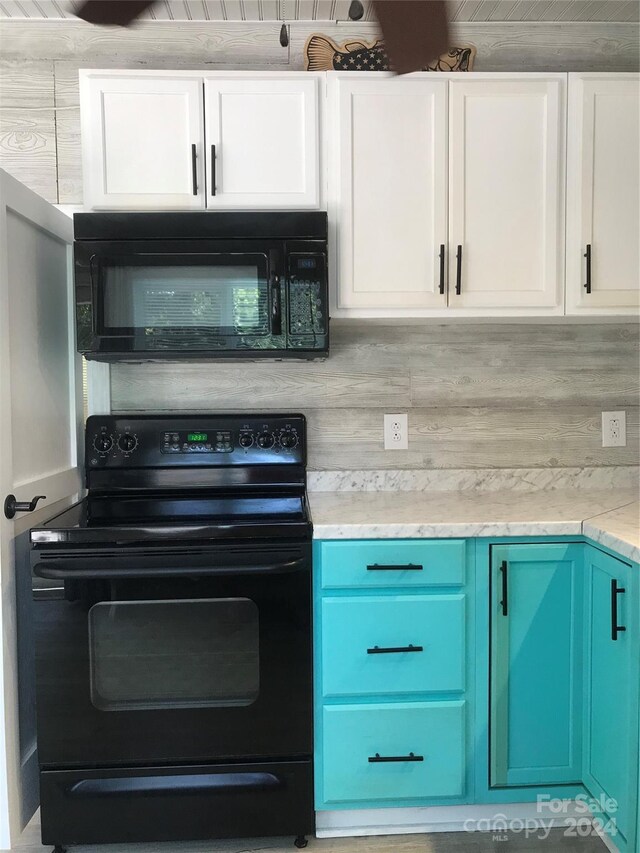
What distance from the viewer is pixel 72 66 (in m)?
2.00

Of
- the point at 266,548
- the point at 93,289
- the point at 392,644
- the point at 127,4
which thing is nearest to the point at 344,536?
the point at 266,548

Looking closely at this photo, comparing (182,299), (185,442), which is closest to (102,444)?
(185,442)

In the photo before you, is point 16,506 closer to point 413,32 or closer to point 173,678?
point 173,678

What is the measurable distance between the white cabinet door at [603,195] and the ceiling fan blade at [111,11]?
1.59m

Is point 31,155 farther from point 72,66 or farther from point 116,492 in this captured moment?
point 116,492

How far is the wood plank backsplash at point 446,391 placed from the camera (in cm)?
207

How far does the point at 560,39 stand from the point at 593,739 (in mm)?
2132

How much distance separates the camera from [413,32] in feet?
1.70

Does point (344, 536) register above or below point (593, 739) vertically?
above

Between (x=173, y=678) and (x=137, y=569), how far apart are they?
11.7 inches

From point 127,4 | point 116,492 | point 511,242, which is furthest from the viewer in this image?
point 116,492

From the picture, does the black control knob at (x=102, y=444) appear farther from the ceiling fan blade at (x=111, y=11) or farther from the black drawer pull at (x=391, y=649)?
the ceiling fan blade at (x=111, y=11)

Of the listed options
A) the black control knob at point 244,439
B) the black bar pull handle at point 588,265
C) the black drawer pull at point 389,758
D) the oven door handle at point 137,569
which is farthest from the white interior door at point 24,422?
the black bar pull handle at point 588,265

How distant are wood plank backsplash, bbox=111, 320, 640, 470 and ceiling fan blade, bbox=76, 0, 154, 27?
5.10 ft
